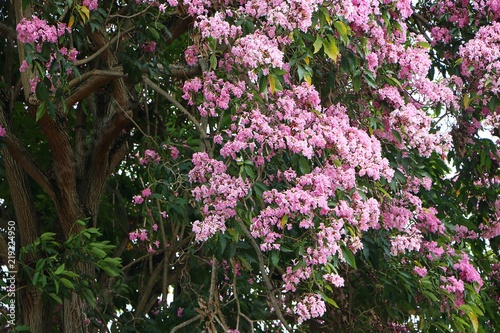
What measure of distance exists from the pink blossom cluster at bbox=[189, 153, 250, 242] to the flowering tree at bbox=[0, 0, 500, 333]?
11 mm

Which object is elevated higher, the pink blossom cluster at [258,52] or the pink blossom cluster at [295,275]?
the pink blossom cluster at [258,52]

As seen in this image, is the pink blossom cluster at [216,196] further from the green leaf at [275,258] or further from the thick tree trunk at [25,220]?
the thick tree trunk at [25,220]

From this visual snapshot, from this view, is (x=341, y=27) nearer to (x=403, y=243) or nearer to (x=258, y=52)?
(x=258, y=52)

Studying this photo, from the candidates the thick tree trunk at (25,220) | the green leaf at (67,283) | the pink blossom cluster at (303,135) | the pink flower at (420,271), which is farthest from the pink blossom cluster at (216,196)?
the thick tree trunk at (25,220)

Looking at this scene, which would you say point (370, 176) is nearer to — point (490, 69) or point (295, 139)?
point (295, 139)

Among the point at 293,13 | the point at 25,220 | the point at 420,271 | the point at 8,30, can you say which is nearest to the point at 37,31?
the point at 8,30

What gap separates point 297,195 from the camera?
4.66m

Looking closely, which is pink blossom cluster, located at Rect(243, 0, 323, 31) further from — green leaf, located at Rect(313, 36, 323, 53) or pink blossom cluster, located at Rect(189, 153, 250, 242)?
pink blossom cluster, located at Rect(189, 153, 250, 242)

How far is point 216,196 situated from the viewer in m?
4.89

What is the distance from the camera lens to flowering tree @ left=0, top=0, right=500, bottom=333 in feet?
15.9

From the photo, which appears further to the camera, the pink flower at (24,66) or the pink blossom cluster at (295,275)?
the pink flower at (24,66)

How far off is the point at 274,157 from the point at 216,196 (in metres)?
0.36

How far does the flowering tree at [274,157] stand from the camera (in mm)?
4840

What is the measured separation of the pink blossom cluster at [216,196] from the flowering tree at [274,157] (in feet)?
0.04
